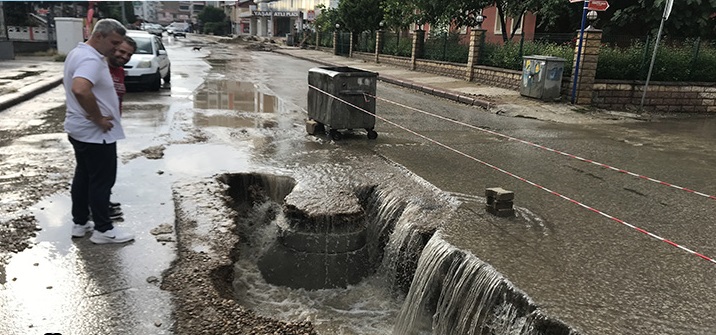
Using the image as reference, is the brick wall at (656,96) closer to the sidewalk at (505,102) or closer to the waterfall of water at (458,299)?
the sidewalk at (505,102)

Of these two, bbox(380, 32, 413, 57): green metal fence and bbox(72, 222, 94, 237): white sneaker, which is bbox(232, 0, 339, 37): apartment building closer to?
bbox(380, 32, 413, 57): green metal fence

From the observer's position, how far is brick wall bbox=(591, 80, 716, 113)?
554 inches

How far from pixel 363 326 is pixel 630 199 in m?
3.38

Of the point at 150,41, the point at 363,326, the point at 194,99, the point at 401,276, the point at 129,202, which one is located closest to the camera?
the point at 363,326

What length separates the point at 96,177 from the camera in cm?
426

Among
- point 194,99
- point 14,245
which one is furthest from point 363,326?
point 194,99

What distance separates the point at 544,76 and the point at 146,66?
10519 millimetres

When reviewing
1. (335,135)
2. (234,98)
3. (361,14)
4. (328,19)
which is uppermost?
(361,14)

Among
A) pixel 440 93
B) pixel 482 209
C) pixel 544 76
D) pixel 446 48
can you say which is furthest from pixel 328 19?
pixel 482 209

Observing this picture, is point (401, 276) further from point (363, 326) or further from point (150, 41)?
point (150, 41)

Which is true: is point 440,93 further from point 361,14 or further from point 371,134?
point 361,14

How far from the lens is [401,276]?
5.00 metres

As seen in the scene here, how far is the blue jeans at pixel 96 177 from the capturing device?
165 inches

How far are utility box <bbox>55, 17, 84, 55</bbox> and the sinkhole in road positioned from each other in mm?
23010
